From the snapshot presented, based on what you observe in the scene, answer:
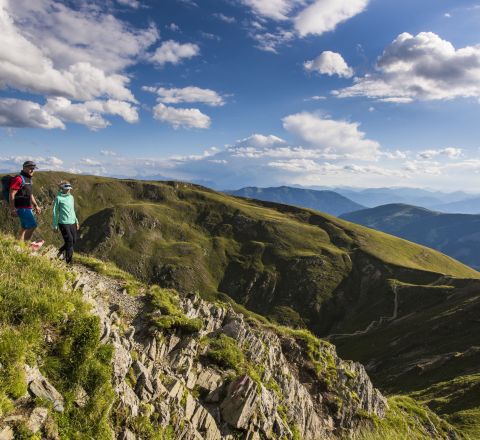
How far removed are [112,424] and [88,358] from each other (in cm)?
202

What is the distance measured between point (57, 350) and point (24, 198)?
10322 millimetres

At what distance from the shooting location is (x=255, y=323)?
26.2 metres

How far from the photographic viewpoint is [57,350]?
9680 millimetres

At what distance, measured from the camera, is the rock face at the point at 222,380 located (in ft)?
40.7

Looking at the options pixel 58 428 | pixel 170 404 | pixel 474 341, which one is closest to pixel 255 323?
pixel 170 404

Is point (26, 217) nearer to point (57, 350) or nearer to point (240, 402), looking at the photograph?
point (57, 350)

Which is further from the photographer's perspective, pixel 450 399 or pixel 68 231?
pixel 450 399

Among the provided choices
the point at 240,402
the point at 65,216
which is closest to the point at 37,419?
the point at 240,402

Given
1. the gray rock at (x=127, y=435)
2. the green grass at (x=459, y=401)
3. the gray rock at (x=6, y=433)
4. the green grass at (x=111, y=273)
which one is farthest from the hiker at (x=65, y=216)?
the green grass at (x=459, y=401)

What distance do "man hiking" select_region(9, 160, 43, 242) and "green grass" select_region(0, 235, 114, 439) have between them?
268 inches

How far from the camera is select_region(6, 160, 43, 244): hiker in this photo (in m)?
16.8

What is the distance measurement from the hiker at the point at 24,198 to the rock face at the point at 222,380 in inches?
150

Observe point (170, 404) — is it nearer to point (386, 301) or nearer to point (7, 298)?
point (7, 298)

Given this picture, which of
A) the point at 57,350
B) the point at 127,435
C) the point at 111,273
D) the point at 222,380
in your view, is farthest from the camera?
the point at 111,273
